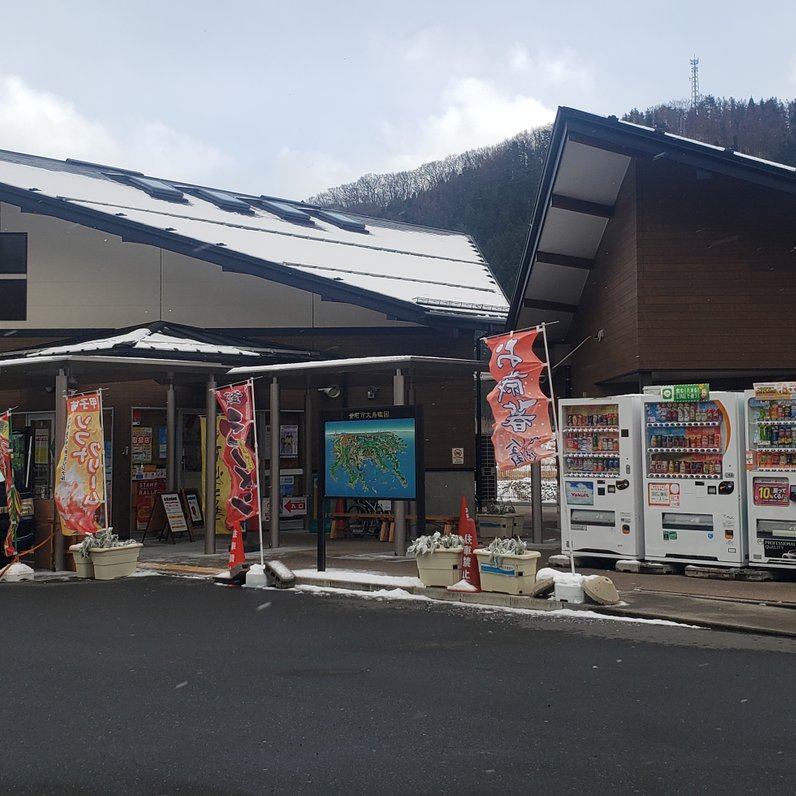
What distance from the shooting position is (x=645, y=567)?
12.0 m

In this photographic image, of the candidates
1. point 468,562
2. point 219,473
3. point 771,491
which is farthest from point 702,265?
point 219,473

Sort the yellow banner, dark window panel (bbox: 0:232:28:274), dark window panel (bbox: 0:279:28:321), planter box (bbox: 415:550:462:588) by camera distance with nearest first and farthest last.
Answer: planter box (bbox: 415:550:462:588) < the yellow banner < dark window panel (bbox: 0:279:28:321) < dark window panel (bbox: 0:232:28:274)

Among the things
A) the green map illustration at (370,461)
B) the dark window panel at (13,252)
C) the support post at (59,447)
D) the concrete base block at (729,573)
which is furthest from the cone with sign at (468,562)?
the dark window panel at (13,252)

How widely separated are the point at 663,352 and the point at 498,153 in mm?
60333

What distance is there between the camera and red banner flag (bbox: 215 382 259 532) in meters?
13.2

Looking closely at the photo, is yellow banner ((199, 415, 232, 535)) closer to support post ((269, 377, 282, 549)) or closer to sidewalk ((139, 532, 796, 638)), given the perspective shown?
sidewalk ((139, 532, 796, 638))

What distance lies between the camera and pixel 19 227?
62.8ft

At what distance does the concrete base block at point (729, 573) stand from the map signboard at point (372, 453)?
3.69 meters

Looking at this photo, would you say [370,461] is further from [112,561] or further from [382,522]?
[382,522]

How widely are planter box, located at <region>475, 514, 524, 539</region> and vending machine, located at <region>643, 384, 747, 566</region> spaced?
157 inches

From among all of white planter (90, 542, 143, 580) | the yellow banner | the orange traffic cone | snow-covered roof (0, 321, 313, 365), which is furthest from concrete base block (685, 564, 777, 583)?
→ snow-covered roof (0, 321, 313, 365)

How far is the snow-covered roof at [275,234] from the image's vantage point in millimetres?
17453

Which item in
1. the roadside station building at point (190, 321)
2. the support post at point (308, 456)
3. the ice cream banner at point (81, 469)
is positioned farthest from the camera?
the support post at point (308, 456)

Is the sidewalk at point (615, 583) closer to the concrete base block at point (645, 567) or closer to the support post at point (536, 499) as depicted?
the concrete base block at point (645, 567)
